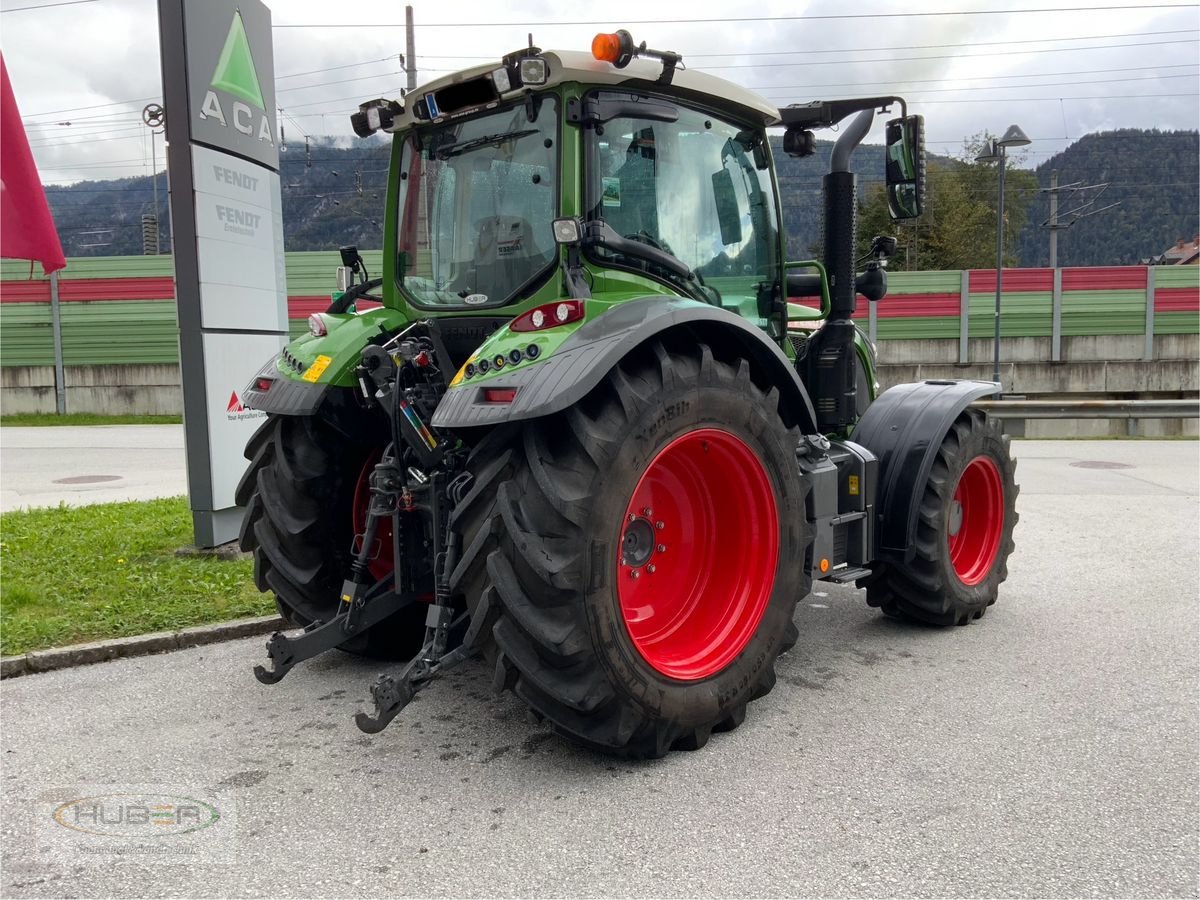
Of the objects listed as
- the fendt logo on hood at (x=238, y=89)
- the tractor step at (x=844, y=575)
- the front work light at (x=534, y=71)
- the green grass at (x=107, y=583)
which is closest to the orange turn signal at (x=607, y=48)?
the front work light at (x=534, y=71)

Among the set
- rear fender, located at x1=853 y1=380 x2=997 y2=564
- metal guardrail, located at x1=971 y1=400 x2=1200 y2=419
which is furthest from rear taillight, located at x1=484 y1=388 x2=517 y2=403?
metal guardrail, located at x1=971 y1=400 x2=1200 y2=419

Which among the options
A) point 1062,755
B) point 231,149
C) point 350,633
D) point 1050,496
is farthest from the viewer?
point 1050,496

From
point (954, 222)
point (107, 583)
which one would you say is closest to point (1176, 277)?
point (954, 222)

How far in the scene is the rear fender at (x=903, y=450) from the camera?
4918mm

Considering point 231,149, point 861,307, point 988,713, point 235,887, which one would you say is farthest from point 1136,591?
point 861,307

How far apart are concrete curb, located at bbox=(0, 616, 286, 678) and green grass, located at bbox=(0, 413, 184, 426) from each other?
17454mm

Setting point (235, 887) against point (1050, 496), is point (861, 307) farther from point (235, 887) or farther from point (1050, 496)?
point (235, 887)

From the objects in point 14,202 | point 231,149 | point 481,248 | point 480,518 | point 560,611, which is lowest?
point 560,611

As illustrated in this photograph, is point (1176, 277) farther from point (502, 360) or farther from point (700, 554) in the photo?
point (502, 360)

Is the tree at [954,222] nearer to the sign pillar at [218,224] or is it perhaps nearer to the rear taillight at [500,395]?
the sign pillar at [218,224]

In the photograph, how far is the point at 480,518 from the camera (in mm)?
3396

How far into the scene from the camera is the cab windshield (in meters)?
3.95

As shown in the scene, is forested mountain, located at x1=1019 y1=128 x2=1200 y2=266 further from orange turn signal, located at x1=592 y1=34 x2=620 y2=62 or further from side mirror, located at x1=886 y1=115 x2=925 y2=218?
orange turn signal, located at x1=592 y1=34 x2=620 y2=62

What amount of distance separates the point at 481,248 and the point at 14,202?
160 inches
